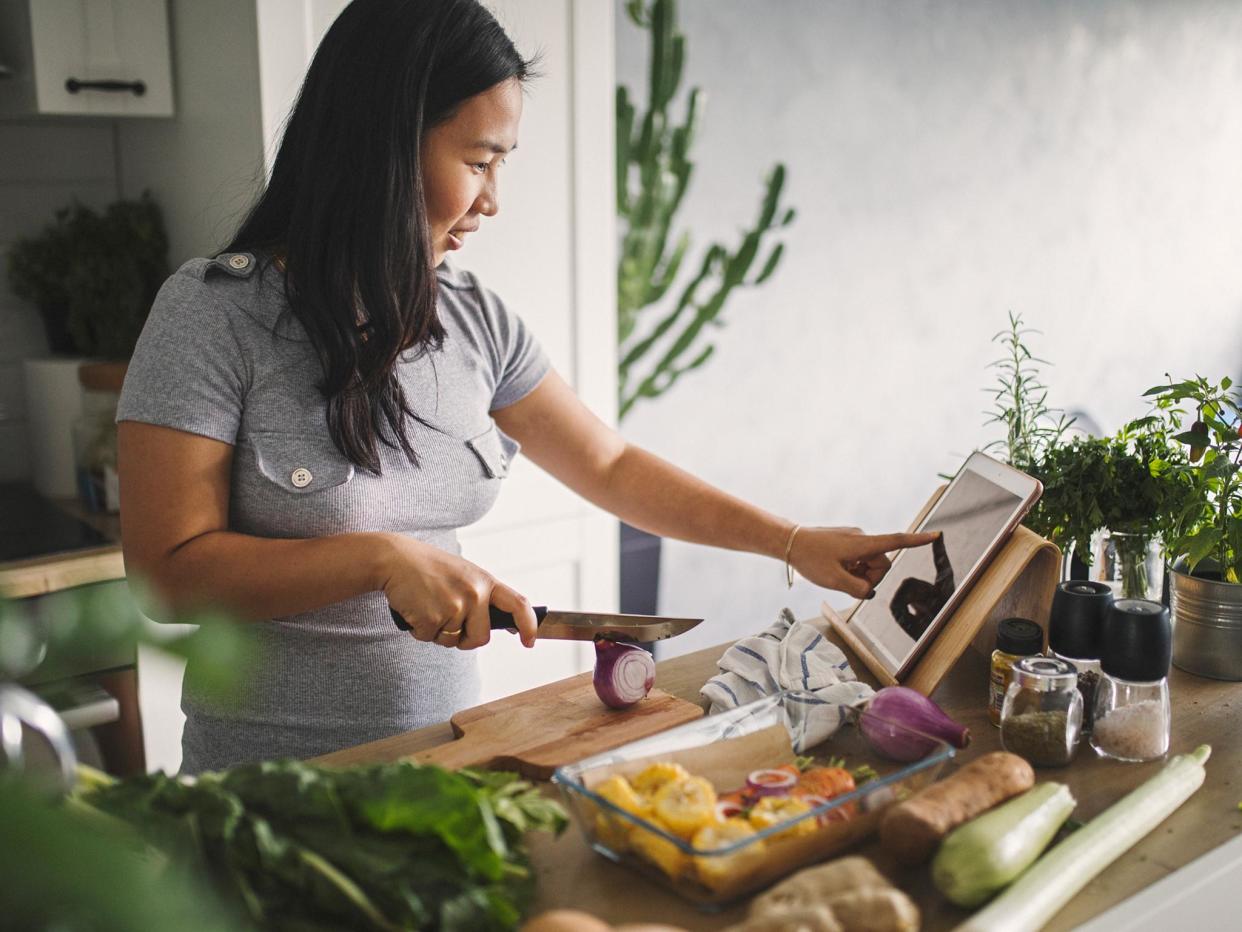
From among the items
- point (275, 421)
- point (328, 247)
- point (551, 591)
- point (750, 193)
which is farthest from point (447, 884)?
point (750, 193)

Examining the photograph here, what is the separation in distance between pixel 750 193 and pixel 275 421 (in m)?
2.53

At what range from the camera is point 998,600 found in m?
1.24

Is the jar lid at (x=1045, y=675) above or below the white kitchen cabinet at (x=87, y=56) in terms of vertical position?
below

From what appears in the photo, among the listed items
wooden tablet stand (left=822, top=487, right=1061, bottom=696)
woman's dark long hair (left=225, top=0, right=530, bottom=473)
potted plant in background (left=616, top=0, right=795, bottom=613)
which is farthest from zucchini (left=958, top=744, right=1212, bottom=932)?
potted plant in background (left=616, top=0, right=795, bottom=613)

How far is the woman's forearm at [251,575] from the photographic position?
120 centimetres

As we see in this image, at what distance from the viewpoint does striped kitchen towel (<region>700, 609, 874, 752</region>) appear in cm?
118

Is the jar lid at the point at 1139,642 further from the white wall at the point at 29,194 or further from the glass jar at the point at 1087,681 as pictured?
the white wall at the point at 29,194

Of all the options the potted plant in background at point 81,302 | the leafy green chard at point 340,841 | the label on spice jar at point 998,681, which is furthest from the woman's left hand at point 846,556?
the potted plant in background at point 81,302

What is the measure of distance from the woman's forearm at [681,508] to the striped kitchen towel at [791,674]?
16 cm

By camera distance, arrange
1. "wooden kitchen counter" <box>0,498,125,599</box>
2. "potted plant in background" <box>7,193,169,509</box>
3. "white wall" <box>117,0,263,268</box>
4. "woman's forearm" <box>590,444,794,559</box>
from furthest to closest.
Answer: "potted plant in background" <box>7,193,169,509</box> < "white wall" <box>117,0,263,268</box> < "wooden kitchen counter" <box>0,498,125,599</box> < "woman's forearm" <box>590,444,794,559</box>

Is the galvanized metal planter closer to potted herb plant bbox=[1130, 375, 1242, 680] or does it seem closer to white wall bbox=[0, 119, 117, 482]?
potted herb plant bbox=[1130, 375, 1242, 680]

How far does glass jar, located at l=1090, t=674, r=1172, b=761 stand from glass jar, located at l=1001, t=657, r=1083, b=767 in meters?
0.03

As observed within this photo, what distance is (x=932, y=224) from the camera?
13.3 ft

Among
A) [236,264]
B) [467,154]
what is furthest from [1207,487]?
[236,264]
